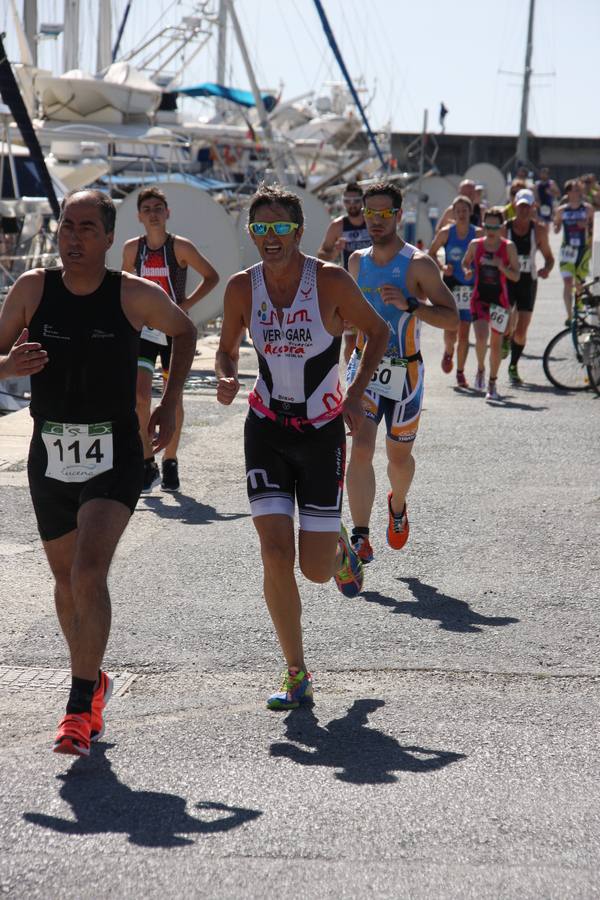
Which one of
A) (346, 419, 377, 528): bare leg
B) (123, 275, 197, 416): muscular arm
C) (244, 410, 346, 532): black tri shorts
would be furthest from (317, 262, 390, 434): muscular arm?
(346, 419, 377, 528): bare leg

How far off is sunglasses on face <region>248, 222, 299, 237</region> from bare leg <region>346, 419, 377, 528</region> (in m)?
2.24

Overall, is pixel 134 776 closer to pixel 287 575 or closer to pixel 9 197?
pixel 287 575

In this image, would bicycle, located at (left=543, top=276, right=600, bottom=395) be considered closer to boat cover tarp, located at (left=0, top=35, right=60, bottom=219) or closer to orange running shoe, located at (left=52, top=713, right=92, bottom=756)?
boat cover tarp, located at (left=0, top=35, right=60, bottom=219)

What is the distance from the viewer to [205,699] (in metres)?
5.18

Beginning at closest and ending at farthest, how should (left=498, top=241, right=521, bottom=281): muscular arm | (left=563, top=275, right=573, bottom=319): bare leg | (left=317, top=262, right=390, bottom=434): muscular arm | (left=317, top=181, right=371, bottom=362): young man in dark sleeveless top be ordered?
(left=317, top=262, right=390, bottom=434): muscular arm
(left=317, top=181, right=371, bottom=362): young man in dark sleeveless top
(left=498, top=241, right=521, bottom=281): muscular arm
(left=563, top=275, right=573, bottom=319): bare leg

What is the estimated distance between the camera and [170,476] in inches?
370

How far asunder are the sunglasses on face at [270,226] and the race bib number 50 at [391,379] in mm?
2409

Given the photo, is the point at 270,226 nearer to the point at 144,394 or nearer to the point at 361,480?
the point at 361,480

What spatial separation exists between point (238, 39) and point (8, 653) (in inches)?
1097

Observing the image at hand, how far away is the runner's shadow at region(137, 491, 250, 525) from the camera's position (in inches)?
335

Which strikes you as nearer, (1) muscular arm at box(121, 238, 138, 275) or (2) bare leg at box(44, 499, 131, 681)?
(2) bare leg at box(44, 499, 131, 681)

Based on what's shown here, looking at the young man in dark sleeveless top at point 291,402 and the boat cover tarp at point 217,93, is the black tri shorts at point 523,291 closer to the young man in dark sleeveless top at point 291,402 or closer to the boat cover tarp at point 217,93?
the young man in dark sleeveless top at point 291,402

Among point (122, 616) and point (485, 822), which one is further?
point (122, 616)

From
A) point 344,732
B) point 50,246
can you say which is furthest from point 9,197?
point 344,732
